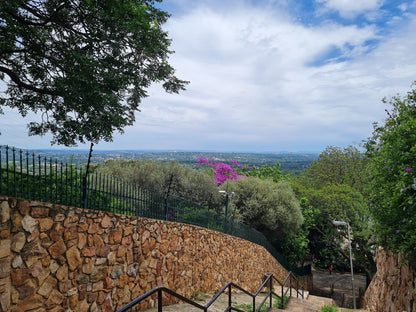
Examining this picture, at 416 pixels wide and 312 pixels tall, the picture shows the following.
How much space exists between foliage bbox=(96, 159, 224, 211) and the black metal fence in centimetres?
596

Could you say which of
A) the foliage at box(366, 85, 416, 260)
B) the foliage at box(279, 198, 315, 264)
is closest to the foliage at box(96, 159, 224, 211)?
the foliage at box(279, 198, 315, 264)

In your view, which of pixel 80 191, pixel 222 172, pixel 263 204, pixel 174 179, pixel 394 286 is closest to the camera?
pixel 80 191

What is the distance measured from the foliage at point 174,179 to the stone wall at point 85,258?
7728mm

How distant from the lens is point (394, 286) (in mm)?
10203

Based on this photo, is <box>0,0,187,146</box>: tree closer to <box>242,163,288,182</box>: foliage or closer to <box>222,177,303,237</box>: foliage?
<box>222,177,303,237</box>: foliage

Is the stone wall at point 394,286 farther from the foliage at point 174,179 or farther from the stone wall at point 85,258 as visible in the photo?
the foliage at point 174,179

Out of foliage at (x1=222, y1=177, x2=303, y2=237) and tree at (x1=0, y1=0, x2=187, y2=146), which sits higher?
tree at (x1=0, y1=0, x2=187, y2=146)

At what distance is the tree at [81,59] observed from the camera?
277 inches

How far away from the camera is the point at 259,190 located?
19.6m

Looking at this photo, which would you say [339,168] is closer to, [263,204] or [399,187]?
[263,204]

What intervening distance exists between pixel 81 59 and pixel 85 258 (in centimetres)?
412

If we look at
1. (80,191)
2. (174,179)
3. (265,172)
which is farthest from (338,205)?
(80,191)

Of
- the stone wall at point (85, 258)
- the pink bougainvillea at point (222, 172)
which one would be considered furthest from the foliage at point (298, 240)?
the stone wall at point (85, 258)

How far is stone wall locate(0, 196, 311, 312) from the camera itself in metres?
4.63
